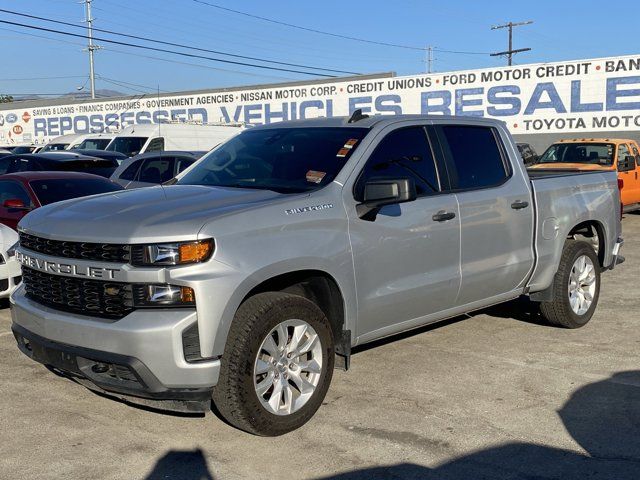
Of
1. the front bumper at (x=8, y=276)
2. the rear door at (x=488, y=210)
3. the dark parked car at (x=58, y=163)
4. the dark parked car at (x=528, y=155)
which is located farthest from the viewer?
the dark parked car at (x=58, y=163)

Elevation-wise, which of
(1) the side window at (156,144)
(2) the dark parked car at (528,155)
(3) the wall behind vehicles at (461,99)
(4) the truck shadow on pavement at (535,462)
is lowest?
(4) the truck shadow on pavement at (535,462)

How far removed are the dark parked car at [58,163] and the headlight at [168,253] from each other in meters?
10.2

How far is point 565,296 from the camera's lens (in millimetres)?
6812

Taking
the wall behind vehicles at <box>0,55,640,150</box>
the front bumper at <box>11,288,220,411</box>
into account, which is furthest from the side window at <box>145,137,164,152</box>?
the front bumper at <box>11,288,220,411</box>

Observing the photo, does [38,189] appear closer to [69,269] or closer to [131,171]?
[131,171]

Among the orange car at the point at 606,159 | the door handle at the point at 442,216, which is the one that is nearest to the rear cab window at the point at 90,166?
the orange car at the point at 606,159

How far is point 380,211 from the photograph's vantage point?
506 cm

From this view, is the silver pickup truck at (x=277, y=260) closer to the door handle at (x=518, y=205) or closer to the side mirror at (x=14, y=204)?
the door handle at (x=518, y=205)

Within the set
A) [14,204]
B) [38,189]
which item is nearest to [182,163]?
[38,189]

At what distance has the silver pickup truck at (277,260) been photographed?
405 cm

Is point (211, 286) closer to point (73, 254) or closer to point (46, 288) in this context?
point (73, 254)

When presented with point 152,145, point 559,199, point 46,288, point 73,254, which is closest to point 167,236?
point 73,254

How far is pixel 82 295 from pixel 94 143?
889 inches

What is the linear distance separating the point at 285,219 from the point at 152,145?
19213mm
